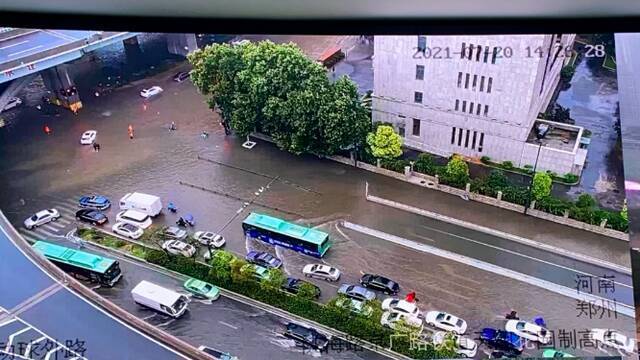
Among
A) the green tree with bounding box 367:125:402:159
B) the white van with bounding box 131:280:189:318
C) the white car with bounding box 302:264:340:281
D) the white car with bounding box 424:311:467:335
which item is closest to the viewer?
the white car with bounding box 424:311:467:335

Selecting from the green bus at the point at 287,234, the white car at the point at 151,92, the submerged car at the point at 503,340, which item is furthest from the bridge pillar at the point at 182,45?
the submerged car at the point at 503,340

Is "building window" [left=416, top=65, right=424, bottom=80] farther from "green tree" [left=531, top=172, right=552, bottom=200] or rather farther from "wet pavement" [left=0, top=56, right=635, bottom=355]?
"green tree" [left=531, top=172, right=552, bottom=200]

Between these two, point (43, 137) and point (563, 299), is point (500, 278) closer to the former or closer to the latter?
point (563, 299)

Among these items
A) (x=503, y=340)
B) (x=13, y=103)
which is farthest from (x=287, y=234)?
(x=13, y=103)

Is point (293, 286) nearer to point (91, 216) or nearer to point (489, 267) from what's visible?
point (489, 267)

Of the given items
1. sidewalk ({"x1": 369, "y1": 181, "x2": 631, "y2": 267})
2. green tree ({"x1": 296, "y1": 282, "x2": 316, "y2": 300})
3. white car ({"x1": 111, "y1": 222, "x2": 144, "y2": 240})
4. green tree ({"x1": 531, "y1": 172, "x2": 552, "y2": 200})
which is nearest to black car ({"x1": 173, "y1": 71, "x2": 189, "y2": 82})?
white car ({"x1": 111, "y1": 222, "x2": 144, "y2": 240})

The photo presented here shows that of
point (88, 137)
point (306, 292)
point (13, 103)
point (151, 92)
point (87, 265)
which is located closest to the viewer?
point (306, 292)

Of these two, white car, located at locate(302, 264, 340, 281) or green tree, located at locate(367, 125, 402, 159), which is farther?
green tree, located at locate(367, 125, 402, 159)
